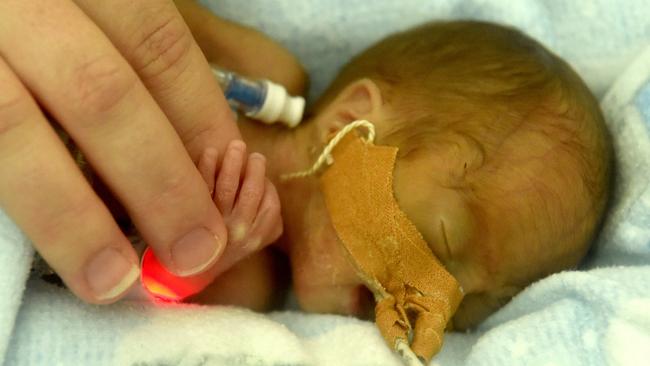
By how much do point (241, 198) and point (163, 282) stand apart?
0.15 metres

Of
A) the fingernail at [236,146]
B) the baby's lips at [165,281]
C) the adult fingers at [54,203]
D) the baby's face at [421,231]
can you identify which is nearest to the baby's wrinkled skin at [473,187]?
the baby's face at [421,231]

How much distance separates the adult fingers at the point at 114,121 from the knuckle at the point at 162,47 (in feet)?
0.19

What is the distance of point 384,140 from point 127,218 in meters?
0.37

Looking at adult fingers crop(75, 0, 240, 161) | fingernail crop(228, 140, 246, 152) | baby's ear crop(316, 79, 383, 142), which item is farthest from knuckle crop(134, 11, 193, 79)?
baby's ear crop(316, 79, 383, 142)

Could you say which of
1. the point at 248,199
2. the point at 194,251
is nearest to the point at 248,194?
the point at 248,199

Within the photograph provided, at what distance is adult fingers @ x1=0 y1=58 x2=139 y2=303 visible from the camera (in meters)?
0.68

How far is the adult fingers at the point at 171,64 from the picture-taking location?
79 cm

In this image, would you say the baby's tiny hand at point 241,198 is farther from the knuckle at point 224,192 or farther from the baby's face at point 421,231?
the baby's face at point 421,231

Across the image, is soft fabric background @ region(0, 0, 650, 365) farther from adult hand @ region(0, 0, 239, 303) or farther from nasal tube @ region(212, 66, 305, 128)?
nasal tube @ region(212, 66, 305, 128)

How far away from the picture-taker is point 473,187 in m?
0.96

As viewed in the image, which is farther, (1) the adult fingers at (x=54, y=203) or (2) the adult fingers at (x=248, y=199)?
(2) the adult fingers at (x=248, y=199)

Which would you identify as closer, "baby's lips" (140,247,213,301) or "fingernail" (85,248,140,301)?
"fingernail" (85,248,140,301)

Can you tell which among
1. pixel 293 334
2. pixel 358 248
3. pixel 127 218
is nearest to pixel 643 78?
pixel 358 248

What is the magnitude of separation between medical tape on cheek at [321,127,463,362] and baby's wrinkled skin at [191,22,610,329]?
→ 0.02 m
